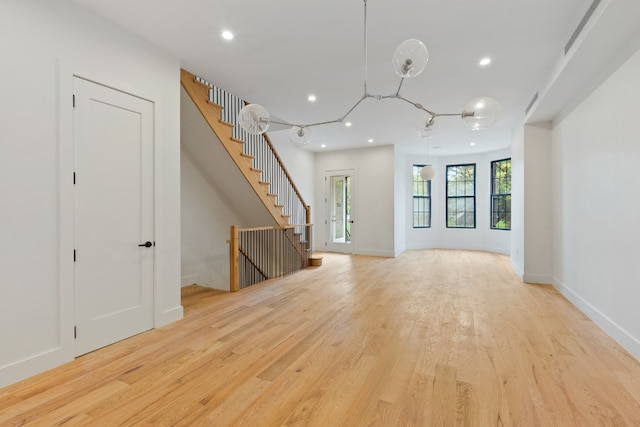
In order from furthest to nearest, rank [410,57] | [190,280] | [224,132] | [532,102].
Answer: [190,280] < [532,102] < [224,132] < [410,57]

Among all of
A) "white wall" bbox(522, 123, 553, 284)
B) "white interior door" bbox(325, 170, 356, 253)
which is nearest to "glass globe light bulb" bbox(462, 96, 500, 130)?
"white wall" bbox(522, 123, 553, 284)

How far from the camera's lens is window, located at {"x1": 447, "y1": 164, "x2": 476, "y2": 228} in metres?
9.32

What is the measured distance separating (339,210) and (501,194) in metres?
4.80

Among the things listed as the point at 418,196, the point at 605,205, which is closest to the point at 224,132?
the point at 605,205

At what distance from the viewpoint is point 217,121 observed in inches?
166

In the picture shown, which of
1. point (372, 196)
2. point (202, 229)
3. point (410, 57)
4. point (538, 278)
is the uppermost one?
point (410, 57)

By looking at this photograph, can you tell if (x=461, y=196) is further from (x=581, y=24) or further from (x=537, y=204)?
(x=581, y=24)

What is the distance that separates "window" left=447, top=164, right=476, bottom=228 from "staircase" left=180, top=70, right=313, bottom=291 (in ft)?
17.1

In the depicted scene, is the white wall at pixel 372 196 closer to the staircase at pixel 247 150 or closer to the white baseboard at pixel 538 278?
the staircase at pixel 247 150

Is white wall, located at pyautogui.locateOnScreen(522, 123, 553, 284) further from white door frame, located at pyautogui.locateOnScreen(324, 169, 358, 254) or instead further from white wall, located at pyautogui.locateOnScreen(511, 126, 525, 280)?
white door frame, located at pyautogui.locateOnScreen(324, 169, 358, 254)

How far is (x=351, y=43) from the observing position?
319 cm

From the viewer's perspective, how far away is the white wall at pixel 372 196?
8.06 m

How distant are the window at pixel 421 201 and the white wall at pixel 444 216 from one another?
0.13m

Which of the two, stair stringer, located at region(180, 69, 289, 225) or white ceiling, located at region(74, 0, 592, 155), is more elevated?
white ceiling, located at region(74, 0, 592, 155)
